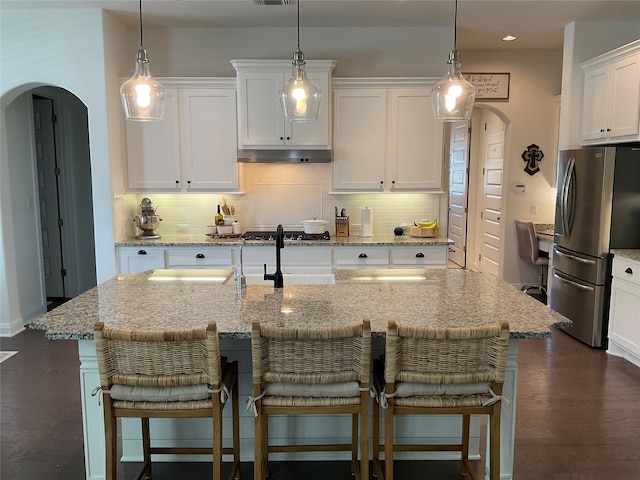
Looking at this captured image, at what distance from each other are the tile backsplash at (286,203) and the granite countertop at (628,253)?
162cm

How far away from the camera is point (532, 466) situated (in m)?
2.63

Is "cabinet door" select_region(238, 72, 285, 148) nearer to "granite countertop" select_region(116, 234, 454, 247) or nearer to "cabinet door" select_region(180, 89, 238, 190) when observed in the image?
"cabinet door" select_region(180, 89, 238, 190)

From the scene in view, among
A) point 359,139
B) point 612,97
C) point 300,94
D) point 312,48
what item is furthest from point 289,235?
point 612,97

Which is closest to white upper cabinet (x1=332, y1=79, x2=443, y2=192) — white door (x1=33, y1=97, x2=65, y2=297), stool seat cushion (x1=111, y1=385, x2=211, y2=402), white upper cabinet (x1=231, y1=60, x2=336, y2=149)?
white upper cabinet (x1=231, y1=60, x2=336, y2=149)

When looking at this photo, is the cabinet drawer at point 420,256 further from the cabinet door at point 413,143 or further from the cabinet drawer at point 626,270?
the cabinet drawer at point 626,270

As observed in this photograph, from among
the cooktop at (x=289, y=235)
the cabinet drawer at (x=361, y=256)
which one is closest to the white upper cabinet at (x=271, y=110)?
the cooktop at (x=289, y=235)

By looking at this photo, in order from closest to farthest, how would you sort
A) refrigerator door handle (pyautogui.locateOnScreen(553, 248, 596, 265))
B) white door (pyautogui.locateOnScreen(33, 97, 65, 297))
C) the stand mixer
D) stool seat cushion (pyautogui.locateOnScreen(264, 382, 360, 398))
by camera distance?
1. stool seat cushion (pyautogui.locateOnScreen(264, 382, 360, 398))
2. refrigerator door handle (pyautogui.locateOnScreen(553, 248, 596, 265))
3. the stand mixer
4. white door (pyautogui.locateOnScreen(33, 97, 65, 297))

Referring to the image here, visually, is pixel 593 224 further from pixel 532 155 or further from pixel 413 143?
pixel 532 155

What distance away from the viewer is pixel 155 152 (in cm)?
483

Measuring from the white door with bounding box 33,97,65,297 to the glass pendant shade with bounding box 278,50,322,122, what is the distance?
4136 millimetres

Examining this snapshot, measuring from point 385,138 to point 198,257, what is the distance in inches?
85.2

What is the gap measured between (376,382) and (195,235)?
343 cm

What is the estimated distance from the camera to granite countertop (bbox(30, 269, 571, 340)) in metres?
2.09

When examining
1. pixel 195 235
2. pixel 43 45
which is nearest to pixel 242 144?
pixel 195 235
